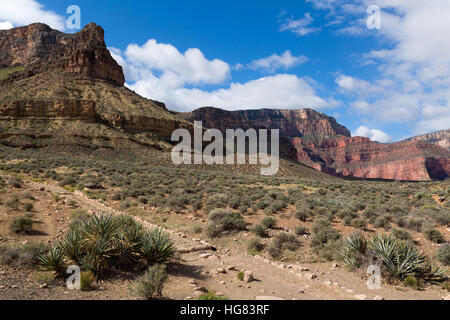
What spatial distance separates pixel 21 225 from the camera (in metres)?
8.80

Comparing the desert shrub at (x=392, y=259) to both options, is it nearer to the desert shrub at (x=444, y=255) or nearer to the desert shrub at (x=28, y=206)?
the desert shrub at (x=444, y=255)

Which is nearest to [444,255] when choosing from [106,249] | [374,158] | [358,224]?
[358,224]

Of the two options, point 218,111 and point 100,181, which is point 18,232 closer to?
point 100,181

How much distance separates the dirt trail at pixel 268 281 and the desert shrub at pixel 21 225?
553 centimetres

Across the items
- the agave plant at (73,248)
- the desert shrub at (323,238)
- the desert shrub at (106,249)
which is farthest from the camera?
the desert shrub at (323,238)

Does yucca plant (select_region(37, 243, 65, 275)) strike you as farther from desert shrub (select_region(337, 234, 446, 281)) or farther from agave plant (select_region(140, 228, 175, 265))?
desert shrub (select_region(337, 234, 446, 281))

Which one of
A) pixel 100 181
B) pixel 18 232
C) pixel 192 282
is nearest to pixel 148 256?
pixel 192 282

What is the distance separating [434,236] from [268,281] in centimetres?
703

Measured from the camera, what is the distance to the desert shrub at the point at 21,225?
8.74 metres

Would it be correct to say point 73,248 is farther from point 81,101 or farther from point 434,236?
point 81,101

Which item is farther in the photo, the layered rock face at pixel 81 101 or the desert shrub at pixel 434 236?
the layered rock face at pixel 81 101

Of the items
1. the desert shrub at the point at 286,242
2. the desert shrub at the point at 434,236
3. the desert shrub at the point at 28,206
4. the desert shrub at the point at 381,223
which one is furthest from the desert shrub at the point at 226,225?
the desert shrub at the point at 28,206

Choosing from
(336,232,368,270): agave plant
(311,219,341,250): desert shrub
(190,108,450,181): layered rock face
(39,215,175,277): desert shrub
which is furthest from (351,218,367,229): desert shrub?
(190,108,450,181): layered rock face

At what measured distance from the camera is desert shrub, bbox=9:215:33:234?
8.74 meters
